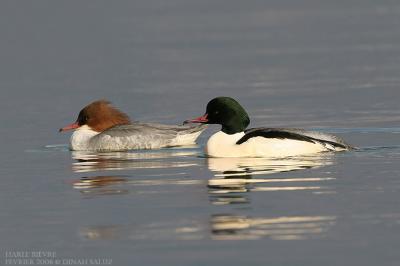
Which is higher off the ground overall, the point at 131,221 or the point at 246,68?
the point at 246,68

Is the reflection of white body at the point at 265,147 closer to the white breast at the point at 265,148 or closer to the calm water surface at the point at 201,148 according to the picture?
the white breast at the point at 265,148

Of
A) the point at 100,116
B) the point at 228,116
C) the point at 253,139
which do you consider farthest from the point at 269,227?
the point at 100,116

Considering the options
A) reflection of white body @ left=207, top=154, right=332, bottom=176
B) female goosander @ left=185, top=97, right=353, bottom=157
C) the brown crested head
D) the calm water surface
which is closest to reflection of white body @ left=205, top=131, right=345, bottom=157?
female goosander @ left=185, top=97, right=353, bottom=157

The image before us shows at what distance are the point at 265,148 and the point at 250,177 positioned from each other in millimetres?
2203

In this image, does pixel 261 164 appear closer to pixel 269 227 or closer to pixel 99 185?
pixel 99 185

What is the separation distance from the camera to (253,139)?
18.9m

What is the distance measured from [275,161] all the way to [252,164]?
0.43 metres

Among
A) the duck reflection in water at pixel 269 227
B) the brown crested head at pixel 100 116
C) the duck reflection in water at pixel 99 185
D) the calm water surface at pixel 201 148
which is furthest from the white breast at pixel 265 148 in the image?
the duck reflection in water at pixel 269 227

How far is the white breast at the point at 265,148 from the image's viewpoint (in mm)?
18719

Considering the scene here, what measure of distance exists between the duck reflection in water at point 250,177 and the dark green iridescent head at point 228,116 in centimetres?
73

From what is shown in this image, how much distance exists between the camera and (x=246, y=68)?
110 feet

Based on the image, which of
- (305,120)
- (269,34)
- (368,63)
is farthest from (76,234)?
(269,34)

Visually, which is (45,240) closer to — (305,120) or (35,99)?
(305,120)

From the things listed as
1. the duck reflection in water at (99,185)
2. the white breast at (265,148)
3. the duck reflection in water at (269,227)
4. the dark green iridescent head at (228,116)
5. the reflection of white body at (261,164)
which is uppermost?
the dark green iridescent head at (228,116)
